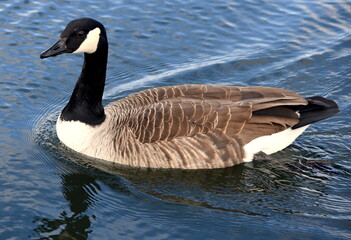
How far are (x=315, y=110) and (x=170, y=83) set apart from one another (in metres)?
3.33

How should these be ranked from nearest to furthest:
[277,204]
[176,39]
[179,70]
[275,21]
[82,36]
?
[277,204], [82,36], [179,70], [176,39], [275,21]

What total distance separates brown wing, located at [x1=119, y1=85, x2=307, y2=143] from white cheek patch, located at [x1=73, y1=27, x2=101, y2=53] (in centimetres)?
116

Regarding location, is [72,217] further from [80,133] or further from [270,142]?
[270,142]

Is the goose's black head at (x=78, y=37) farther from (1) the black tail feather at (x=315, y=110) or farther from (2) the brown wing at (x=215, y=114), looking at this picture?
(1) the black tail feather at (x=315, y=110)

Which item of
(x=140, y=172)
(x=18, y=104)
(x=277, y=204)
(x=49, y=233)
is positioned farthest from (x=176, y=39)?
(x=49, y=233)

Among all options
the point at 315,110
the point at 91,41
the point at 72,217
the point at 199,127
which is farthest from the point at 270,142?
the point at 72,217

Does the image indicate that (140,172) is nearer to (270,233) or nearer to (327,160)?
(270,233)

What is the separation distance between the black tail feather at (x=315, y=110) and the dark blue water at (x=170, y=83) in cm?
69

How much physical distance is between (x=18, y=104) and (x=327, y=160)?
18.0 ft

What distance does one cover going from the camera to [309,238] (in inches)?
288

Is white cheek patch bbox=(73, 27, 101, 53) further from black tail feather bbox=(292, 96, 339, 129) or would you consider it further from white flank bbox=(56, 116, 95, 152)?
black tail feather bbox=(292, 96, 339, 129)

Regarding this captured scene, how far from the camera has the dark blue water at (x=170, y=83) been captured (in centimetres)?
760

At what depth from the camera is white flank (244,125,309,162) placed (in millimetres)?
8805

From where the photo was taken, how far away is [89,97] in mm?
8930
